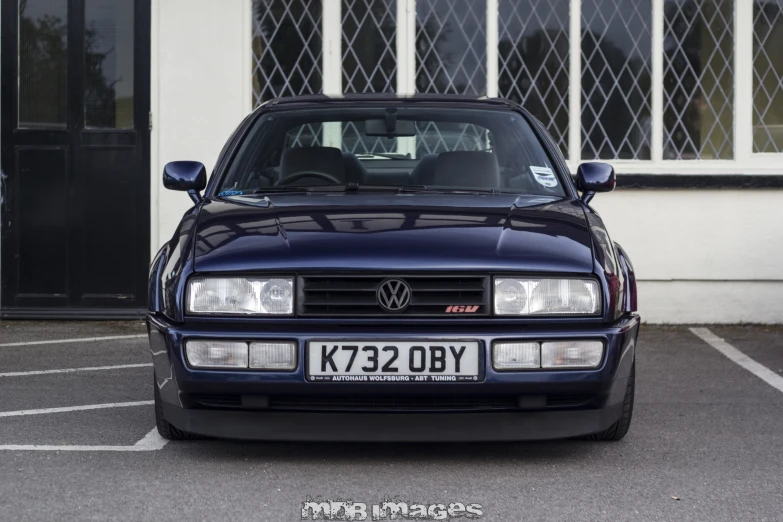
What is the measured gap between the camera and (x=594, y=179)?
534 centimetres

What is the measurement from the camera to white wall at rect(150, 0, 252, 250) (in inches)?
363

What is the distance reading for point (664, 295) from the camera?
30.1 feet

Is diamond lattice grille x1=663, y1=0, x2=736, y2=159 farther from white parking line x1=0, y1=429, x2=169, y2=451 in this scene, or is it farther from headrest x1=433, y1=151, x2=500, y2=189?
white parking line x1=0, y1=429, x2=169, y2=451

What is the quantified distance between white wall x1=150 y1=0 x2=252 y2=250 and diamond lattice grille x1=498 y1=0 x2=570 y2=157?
6.23 feet

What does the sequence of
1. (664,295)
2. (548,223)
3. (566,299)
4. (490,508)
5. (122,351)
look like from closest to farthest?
(490,508) < (566,299) < (548,223) < (122,351) < (664,295)

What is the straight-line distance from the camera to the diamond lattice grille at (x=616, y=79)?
371 inches

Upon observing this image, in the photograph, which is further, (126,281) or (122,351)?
(126,281)

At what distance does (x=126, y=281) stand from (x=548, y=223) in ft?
17.5

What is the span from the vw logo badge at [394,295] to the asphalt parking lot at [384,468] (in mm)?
588

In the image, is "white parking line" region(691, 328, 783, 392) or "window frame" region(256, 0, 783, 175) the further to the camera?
"window frame" region(256, 0, 783, 175)

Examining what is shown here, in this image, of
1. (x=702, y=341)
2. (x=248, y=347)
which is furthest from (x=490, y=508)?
(x=702, y=341)

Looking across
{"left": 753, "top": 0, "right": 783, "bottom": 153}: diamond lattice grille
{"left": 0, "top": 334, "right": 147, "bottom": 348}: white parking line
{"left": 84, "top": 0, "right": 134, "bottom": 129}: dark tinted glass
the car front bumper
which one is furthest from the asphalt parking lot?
{"left": 753, "top": 0, "right": 783, "bottom": 153}: diamond lattice grille

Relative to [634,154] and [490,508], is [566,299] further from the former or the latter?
[634,154]

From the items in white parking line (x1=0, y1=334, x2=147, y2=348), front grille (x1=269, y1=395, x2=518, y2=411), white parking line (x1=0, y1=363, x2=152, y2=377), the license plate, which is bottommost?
white parking line (x1=0, y1=334, x2=147, y2=348)
